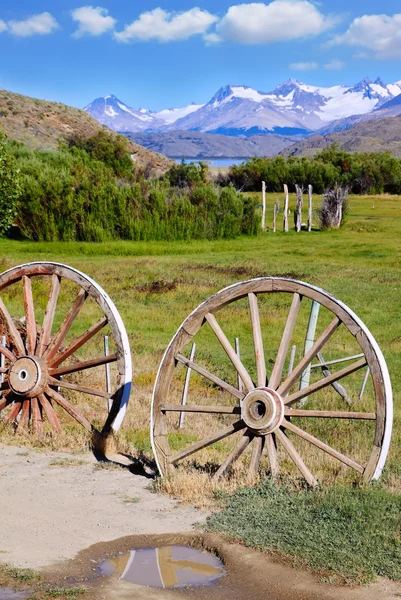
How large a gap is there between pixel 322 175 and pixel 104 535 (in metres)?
81.2

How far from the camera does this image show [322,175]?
282ft

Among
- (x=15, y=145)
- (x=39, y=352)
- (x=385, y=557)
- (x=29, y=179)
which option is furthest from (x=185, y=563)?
(x=15, y=145)

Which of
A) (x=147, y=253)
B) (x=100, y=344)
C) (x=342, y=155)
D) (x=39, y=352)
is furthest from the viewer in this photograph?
(x=342, y=155)

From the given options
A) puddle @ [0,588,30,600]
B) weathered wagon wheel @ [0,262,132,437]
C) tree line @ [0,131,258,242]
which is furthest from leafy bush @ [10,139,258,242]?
puddle @ [0,588,30,600]

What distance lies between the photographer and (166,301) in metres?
25.7

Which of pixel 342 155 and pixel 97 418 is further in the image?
pixel 342 155

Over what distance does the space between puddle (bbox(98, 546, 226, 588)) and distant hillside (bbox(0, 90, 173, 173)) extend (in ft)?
277

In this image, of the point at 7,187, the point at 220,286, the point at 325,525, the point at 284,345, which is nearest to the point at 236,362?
the point at 284,345

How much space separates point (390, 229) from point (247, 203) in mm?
8337

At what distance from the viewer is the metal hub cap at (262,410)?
828 cm

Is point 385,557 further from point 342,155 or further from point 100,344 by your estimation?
point 342,155

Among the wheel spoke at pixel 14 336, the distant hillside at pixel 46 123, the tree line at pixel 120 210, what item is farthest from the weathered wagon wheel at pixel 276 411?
the distant hillside at pixel 46 123

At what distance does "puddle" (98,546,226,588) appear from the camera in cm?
660

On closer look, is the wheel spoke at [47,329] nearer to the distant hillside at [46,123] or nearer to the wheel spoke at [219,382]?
the wheel spoke at [219,382]
